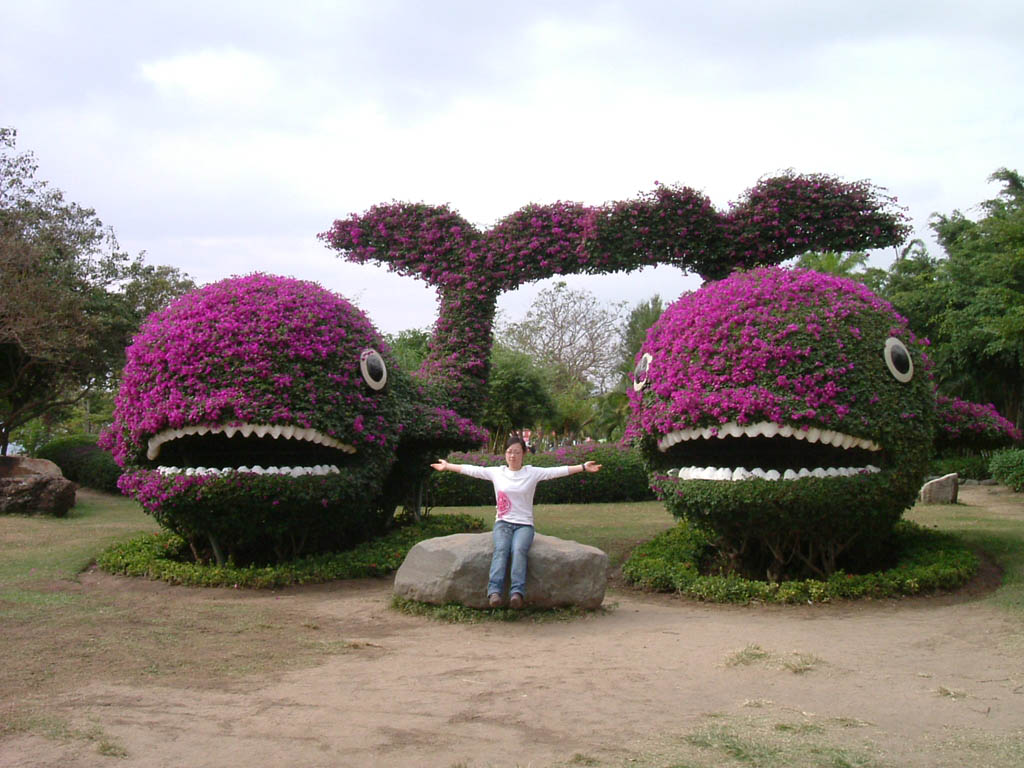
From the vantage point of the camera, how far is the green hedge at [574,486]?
17.2 metres

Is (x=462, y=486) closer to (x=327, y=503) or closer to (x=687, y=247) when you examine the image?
(x=687, y=247)

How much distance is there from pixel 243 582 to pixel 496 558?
105 inches

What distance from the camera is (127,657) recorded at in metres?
5.34

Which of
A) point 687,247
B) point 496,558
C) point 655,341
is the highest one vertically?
point 687,247

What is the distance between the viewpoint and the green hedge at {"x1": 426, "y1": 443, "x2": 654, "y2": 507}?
56.3ft

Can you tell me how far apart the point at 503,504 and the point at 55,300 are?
1193 centimetres

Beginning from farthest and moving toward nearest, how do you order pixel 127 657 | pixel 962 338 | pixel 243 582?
pixel 962 338 → pixel 243 582 → pixel 127 657

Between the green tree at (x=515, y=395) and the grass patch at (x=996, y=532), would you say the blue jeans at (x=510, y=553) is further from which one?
the green tree at (x=515, y=395)

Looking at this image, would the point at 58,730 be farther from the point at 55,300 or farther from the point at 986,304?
the point at 986,304

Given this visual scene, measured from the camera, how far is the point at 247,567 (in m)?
8.45

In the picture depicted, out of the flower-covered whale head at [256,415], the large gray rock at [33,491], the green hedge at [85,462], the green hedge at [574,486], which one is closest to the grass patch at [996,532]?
the green hedge at [574,486]

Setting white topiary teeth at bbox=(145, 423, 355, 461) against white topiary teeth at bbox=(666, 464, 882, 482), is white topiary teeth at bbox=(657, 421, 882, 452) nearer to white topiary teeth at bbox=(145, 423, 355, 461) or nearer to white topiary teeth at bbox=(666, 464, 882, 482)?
white topiary teeth at bbox=(666, 464, 882, 482)

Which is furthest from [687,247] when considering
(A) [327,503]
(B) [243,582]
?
(B) [243,582]

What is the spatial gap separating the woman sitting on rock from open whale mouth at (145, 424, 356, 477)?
1.68m
